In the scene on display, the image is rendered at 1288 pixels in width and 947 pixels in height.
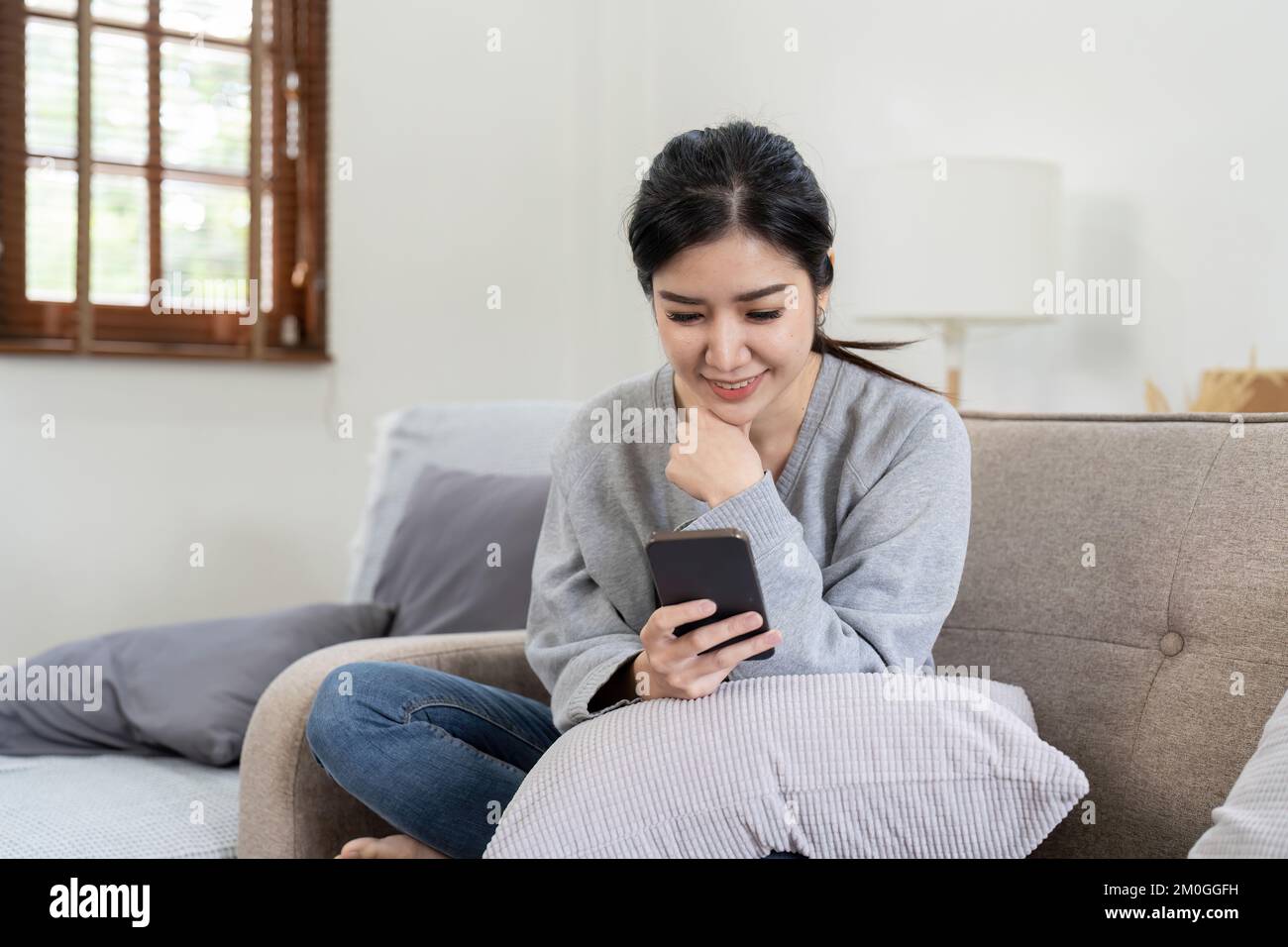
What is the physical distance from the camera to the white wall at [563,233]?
87.0 inches

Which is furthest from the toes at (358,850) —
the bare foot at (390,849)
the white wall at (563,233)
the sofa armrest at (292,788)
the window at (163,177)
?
the window at (163,177)

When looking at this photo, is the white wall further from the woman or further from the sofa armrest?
the sofa armrest

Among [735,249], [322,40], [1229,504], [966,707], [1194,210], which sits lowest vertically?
[966,707]

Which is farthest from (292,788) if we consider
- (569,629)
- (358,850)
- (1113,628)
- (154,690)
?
(1113,628)

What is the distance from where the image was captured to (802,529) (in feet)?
3.95

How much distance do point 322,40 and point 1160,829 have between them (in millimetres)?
2668

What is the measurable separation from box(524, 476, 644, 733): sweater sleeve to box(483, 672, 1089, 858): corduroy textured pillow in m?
0.18

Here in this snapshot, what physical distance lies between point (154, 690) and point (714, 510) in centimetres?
103

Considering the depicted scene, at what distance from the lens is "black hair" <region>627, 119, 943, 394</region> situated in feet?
3.95

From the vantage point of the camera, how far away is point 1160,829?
116 centimetres

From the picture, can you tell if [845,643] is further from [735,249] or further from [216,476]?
[216,476]

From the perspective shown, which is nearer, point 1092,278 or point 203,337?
point 1092,278

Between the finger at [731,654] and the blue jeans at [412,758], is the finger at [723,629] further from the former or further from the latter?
the blue jeans at [412,758]
